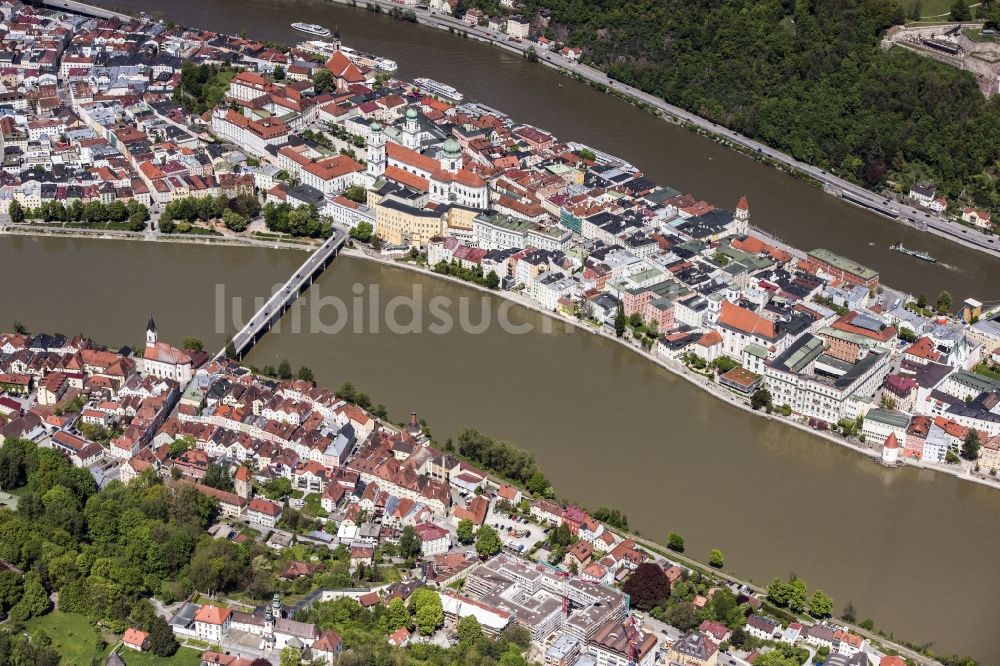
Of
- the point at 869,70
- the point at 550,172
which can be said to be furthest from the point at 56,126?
the point at 869,70

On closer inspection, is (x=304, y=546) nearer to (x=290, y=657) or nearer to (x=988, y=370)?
(x=290, y=657)

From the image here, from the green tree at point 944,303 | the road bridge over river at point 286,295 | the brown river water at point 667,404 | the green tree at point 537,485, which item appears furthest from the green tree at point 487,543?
the green tree at point 944,303

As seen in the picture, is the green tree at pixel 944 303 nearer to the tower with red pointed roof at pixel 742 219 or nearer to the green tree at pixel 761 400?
the tower with red pointed roof at pixel 742 219

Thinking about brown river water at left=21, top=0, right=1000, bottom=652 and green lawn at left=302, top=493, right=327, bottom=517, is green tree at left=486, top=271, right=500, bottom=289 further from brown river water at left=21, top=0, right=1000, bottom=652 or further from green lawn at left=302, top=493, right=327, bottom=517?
green lawn at left=302, top=493, right=327, bottom=517

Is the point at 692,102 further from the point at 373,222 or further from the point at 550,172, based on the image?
the point at 373,222

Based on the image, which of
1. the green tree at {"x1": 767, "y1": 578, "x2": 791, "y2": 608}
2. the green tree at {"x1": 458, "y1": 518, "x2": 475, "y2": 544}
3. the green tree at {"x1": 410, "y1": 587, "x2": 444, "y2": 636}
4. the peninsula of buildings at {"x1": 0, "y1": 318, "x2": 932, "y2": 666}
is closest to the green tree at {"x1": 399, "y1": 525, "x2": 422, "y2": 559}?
the peninsula of buildings at {"x1": 0, "y1": 318, "x2": 932, "y2": 666}

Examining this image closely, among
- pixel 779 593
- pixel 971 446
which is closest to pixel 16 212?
pixel 779 593
